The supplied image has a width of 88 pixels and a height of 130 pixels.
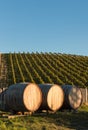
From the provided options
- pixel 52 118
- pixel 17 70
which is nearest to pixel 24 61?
pixel 17 70

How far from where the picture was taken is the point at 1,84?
4328 cm

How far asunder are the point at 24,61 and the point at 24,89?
127 feet

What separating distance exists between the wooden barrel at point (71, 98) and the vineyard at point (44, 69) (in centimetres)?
1840

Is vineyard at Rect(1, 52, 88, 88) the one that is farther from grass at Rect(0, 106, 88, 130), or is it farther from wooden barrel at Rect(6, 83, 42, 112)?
grass at Rect(0, 106, 88, 130)

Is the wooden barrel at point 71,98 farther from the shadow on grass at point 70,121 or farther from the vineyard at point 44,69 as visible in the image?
the vineyard at point 44,69

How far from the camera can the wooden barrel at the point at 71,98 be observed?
2261 centimetres

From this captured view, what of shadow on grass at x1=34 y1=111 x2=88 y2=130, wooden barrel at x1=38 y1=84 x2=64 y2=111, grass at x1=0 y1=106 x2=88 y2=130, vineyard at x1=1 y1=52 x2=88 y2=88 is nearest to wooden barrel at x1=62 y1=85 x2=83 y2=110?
wooden barrel at x1=38 y1=84 x2=64 y2=111

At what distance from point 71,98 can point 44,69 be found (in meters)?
28.9

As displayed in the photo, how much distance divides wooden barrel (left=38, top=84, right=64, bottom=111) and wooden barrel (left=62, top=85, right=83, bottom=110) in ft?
1.51

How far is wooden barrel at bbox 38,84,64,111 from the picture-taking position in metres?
21.2

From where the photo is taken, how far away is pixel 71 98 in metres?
22.8

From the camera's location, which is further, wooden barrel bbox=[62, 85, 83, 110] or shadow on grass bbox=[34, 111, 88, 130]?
wooden barrel bbox=[62, 85, 83, 110]

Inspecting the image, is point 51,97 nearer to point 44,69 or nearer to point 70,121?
point 70,121

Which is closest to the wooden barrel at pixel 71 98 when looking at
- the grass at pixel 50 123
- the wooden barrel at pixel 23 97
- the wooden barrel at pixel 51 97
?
the wooden barrel at pixel 51 97
